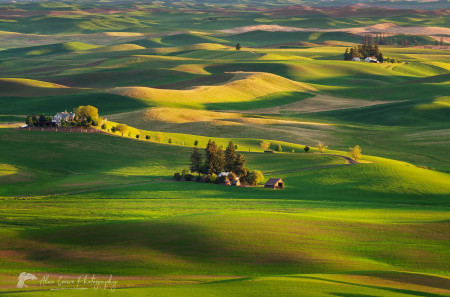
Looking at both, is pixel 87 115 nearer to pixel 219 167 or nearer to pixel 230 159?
pixel 219 167

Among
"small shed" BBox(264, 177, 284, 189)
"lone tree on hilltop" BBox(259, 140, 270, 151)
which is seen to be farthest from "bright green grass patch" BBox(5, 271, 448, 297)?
"lone tree on hilltop" BBox(259, 140, 270, 151)

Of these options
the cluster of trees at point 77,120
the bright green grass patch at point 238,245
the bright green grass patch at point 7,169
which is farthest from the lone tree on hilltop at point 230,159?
the cluster of trees at point 77,120

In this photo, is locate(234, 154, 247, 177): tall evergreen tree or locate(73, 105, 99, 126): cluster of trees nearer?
locate(234, 154, 247, 177): tall evergreen tree

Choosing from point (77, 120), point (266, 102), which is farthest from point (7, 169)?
point (266, 102)

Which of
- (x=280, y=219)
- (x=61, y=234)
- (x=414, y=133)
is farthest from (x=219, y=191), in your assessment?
(x=414, y=133)

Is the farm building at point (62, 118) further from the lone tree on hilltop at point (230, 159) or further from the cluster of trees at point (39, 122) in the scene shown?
the lone tree on hilltop at point (230, 159)

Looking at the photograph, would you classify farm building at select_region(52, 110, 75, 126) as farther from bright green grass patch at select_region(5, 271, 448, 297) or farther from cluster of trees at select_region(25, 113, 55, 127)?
bright green grass patch at select_region(5, 271, 448, 297)
